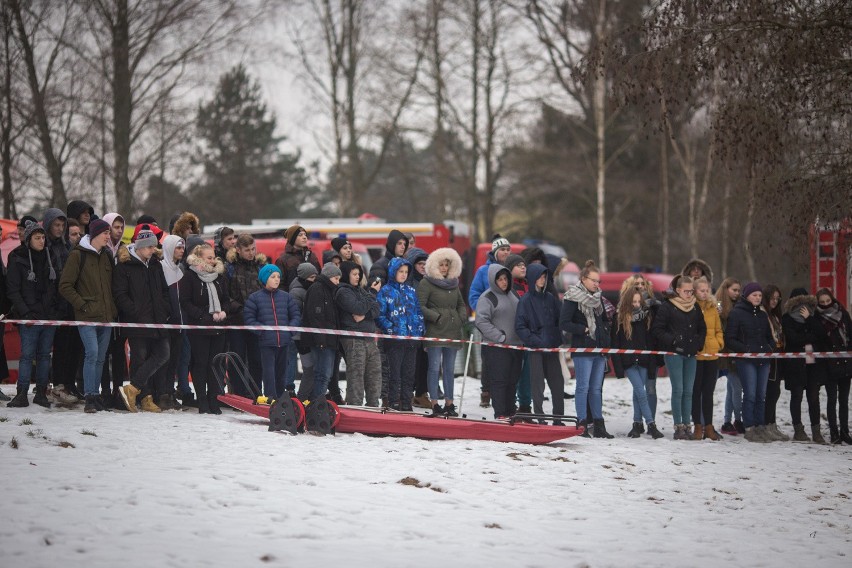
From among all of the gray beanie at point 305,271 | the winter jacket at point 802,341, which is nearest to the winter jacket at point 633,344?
the winter jacket at point 802,341

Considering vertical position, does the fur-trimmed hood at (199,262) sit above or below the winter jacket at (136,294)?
above

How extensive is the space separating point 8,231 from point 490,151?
25.7 metres

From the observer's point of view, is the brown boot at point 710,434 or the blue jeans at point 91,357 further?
the brown boot at point 710,434

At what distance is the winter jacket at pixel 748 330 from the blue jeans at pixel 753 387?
14cm

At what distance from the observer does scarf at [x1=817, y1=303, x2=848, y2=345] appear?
14203mm

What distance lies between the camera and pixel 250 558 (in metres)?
7.03

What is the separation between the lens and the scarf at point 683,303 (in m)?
13.7

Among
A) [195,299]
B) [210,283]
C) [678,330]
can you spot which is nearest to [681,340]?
[678,330]

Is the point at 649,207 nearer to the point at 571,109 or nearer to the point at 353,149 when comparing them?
the point at 571,109

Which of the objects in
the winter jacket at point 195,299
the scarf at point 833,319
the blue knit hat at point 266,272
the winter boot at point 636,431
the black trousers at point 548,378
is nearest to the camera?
the winter jacket at point 195,299

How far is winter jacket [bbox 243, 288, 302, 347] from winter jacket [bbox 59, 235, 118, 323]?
165 centimetres

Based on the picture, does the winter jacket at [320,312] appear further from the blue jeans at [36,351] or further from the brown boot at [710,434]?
the brown boot at [710,434]

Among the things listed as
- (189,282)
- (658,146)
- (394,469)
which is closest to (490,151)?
(658,146)

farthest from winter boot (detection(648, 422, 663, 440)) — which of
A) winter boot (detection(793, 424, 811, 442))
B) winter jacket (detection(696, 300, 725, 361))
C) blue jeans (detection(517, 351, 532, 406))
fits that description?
winter boot (detection(793, 424, 811, 442))
